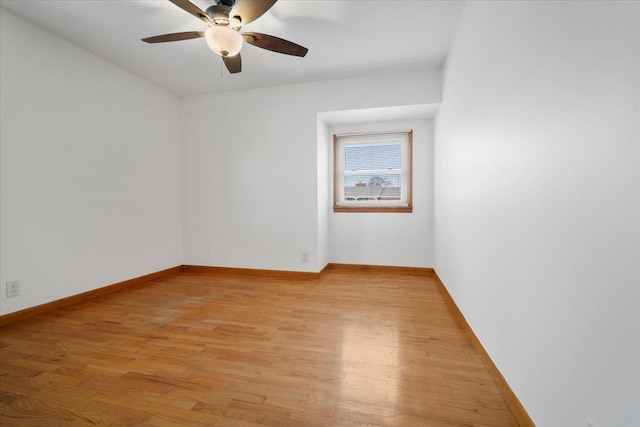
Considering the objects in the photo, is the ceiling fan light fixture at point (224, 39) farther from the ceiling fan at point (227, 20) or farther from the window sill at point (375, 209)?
the window sill at point (375, 209)

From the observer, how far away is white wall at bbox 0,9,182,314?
2.28m

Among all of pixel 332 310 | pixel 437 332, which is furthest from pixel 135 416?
pixel 437 332

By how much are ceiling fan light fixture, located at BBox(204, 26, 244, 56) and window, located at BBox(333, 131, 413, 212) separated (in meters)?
2.34

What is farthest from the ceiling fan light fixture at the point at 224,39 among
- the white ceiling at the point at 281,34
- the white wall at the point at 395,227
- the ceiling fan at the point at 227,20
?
the white wall at the point at 395,227

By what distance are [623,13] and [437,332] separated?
2017 millimetres

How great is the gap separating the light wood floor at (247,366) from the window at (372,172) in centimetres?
167

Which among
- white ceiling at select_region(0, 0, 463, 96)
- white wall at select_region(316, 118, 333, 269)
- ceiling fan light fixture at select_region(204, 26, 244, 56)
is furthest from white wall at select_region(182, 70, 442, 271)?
ceiling fan light fixture at select_region(204, 26, 244, 56)

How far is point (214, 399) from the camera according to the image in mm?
1348

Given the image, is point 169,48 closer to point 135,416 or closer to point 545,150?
point 135,416

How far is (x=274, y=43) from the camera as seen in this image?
2.16m

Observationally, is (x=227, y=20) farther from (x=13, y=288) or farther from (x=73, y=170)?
(x=13, y=288)

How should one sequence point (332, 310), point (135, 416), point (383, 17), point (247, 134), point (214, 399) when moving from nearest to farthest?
point (135, 416) < point (214, 399) < point (383, 17) < point (332, 310) < point (247, 134)

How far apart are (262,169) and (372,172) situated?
1701 millimetres

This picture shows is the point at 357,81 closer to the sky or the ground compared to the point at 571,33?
closer to the sky
